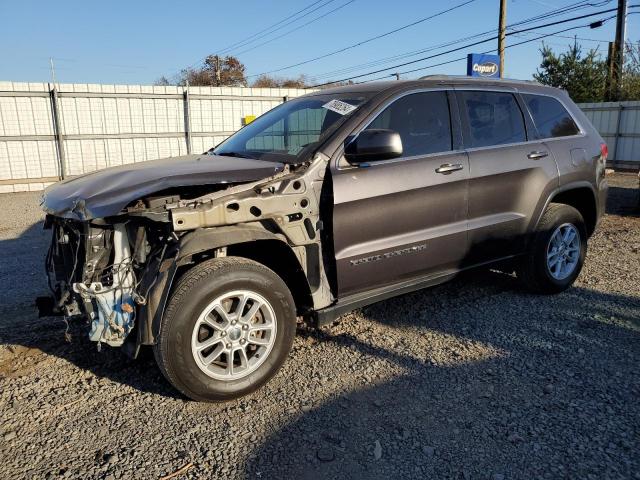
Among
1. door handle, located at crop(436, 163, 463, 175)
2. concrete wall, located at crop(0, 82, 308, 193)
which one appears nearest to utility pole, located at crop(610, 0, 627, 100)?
concrete wall, located at crop(0, 82, 308, 193)

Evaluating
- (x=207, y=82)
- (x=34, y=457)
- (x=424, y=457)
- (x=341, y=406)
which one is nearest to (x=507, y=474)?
(x=424, y=457)

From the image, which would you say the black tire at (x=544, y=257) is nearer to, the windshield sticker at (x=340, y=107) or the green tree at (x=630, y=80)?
the windshield sticker at (x=340, y=107)

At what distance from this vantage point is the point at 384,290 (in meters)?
3.72

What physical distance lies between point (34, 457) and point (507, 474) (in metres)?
2.37

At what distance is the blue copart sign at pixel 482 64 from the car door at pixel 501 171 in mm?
11805

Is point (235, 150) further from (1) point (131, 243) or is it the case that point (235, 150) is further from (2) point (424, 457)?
(2) point (424, 457)

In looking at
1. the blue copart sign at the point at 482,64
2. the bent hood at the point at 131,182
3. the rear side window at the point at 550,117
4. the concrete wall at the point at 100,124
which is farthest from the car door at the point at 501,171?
the concrete wall at the point at 100,124

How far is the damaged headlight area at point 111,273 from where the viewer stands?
9.70 ft

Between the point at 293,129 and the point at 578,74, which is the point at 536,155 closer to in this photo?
the point at 293,129

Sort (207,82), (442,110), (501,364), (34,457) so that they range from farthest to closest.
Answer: (207,82), (442,110), (501,364), (34,457)

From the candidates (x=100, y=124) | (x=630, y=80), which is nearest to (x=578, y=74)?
(x=630, y=80)

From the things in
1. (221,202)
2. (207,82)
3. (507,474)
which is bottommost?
(507,474)

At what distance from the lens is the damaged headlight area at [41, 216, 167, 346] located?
296 cm

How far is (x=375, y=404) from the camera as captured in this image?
3.05m
